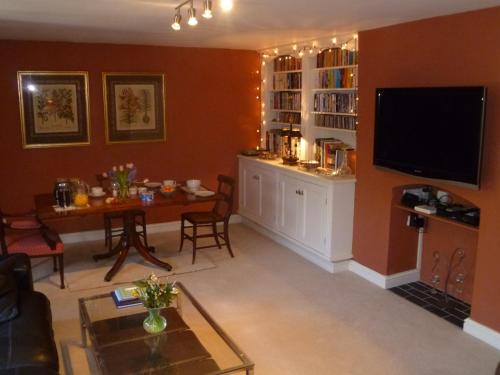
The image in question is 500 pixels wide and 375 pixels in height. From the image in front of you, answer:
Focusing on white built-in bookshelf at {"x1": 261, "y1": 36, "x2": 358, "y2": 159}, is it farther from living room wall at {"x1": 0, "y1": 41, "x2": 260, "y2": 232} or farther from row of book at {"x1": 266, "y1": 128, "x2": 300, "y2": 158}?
living room wall at {"x1": 0, "y1": 41, "x2": 260, "y2": 232}

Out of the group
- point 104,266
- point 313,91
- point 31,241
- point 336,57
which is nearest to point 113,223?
point 104,266

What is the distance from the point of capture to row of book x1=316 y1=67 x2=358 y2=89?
480 centimetres

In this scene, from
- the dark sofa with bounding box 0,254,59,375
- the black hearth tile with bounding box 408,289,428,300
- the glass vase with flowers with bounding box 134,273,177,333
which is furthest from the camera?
the black hearth tile with bounding box 408,289,428,300

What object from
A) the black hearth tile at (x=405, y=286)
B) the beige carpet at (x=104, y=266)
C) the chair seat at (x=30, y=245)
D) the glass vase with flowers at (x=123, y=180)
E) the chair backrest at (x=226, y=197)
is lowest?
the black hearth tile at (x=405, y=286)

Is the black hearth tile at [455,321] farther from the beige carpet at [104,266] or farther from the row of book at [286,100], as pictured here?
the row of book at [286,100]

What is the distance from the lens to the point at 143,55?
5.77 meters

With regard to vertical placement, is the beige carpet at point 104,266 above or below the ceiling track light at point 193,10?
below

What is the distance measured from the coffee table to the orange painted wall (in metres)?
1.91

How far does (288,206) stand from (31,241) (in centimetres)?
254

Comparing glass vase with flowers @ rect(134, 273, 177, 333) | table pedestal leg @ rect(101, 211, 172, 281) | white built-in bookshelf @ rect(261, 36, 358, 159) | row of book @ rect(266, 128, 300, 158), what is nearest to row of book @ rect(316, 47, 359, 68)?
white built-in bookshelf @ rect(261, 36, 358, 159)

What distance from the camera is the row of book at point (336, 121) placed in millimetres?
4933

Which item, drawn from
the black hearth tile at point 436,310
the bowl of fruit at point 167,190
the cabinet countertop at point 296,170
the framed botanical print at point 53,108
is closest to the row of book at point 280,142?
the cabinet countertop at point 296,170

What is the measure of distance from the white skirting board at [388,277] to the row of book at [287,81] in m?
2.25

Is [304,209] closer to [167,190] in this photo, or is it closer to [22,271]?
[167,190]
